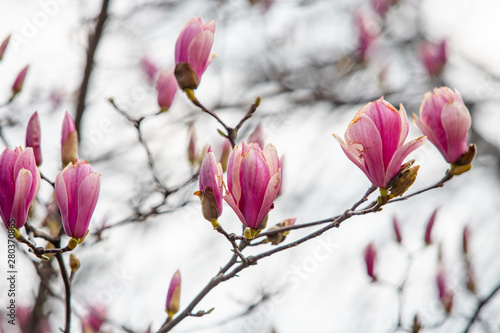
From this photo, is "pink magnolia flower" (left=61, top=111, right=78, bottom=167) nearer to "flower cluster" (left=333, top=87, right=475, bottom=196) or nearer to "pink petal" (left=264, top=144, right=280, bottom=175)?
"pink petal" (left=264, top=144, right=280, bottom=175)

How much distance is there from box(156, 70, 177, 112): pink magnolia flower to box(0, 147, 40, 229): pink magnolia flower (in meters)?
0.66

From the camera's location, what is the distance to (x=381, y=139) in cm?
101

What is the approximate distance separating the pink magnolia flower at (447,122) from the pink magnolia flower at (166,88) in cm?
83

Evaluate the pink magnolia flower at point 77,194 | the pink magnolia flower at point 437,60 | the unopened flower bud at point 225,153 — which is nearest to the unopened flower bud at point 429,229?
the unopened flower bud at point 225,153

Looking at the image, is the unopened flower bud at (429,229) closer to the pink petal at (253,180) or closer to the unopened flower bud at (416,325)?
the unopened flower bud at (416,325)

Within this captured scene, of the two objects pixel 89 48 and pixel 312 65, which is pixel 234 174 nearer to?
pixel 89 48

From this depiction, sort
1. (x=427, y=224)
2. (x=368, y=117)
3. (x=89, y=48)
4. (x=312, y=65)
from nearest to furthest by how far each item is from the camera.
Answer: (x=368, y=117) → (x=427, y=224) → (x=89, y=48) → (x=312, y=65)

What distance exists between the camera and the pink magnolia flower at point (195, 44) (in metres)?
1.30

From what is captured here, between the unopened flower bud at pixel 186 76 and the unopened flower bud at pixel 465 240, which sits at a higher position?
the unopened flower bud at pixel 186 76

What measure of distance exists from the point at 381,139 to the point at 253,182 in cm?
29

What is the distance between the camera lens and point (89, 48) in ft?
6.41

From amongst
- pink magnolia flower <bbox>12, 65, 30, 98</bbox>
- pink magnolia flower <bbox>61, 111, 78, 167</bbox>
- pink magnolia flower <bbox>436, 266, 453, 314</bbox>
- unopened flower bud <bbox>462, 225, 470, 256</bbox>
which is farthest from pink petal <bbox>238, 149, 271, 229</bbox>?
pink magnolia flower <bbox>436, 266, 453, 314</bbox>

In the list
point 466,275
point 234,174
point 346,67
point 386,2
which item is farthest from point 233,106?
point 234,174

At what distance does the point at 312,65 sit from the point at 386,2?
1.14 meters
